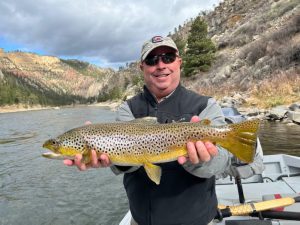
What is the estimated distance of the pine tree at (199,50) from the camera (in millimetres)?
45969

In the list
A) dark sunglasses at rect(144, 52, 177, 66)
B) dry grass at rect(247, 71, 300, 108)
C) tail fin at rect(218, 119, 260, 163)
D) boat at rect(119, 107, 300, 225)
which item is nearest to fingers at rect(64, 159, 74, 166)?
dark sunglasses at rect(144, 52, 177, 66)

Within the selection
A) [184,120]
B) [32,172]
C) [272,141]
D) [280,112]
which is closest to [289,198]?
[184,120]

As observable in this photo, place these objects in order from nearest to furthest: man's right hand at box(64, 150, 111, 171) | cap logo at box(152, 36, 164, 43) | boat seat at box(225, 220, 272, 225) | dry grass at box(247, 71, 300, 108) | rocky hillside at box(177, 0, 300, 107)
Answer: man's right hand at box(64, 150, 111, 171), cap logo at box(152, 36, 164, 43), boat seat at box(225, 220, 272, 225), dry grass at box(247, 71, 300, 108), rocky hillside at box(177, 0, 300, 107)

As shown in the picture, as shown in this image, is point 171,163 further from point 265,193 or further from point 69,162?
point 265,193

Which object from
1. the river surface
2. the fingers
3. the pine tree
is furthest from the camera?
the pine tree

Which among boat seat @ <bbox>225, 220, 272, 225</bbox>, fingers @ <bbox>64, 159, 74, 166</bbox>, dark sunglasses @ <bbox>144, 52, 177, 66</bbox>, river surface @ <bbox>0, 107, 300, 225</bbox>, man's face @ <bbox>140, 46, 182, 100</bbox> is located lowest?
river surface @ <bbox>0, 107, 300, 225</bbox>

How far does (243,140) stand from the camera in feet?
10.6

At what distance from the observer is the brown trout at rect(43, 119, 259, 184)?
3232mm

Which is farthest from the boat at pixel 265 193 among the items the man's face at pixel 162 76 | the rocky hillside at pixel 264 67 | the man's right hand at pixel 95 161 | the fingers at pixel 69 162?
the rocky hillside at pixel 264 67

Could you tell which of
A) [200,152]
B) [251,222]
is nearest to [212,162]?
[200,152]

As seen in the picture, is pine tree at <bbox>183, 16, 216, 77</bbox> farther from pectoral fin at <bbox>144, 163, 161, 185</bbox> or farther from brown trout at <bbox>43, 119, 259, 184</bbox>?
pectoral fin at <bbox>144, 163, 161, 185</bbox>

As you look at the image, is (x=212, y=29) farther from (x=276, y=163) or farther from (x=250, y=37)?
(x=276, y=163)

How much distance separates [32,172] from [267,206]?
13.6 metres

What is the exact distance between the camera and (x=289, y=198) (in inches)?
213
